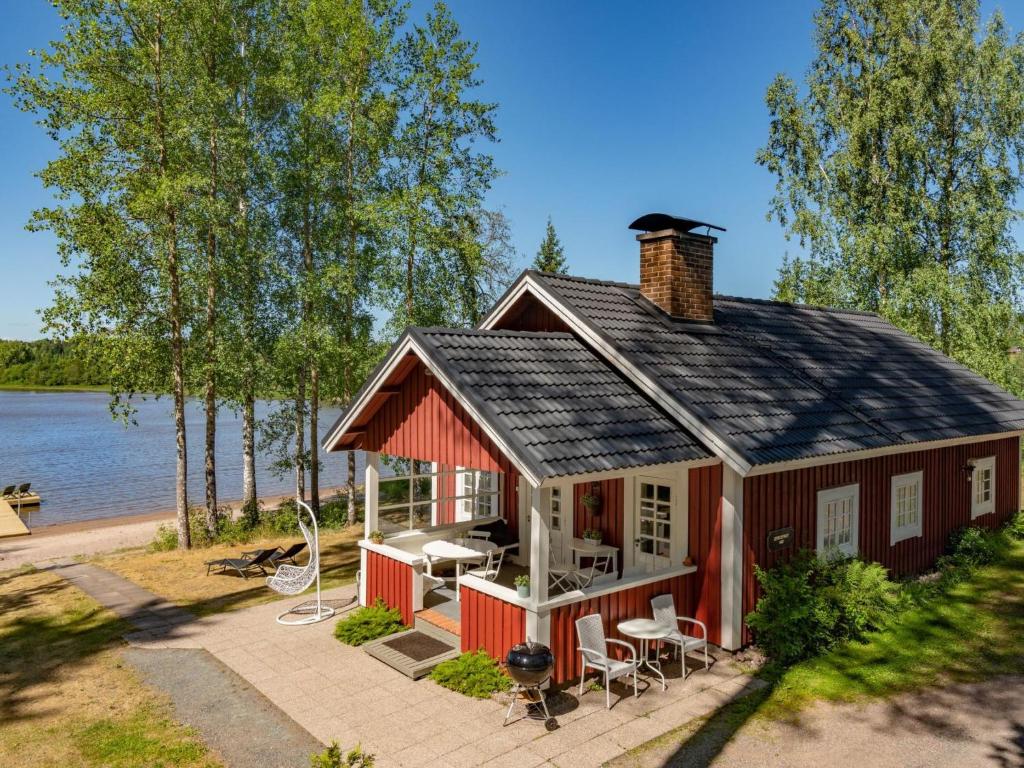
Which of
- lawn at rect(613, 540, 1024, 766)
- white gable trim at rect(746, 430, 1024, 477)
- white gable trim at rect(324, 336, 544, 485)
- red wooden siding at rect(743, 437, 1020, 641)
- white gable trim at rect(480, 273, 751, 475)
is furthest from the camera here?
red wooden siding at rect(743, 437, 1020, 641)

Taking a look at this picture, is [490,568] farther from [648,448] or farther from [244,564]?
[244,564]

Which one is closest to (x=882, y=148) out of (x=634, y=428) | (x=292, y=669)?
(x=634, y=428)

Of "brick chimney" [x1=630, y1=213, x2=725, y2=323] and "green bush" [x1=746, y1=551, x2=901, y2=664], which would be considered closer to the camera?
"green bush" [x1=746, y1=551, x2=901, y2=664]

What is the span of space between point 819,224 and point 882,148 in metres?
3.16

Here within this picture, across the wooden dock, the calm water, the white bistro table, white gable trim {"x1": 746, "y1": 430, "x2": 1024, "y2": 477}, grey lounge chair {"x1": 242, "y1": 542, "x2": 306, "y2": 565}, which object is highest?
white gable trim {"x1": 746, "y1": 430, "x2": 1024, "y2": 477}

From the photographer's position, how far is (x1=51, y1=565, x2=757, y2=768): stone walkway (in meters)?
6.48

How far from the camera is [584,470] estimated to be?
731 cm

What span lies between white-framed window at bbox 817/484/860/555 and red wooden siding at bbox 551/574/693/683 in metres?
2.49

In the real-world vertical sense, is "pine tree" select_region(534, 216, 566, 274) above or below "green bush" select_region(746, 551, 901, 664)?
above

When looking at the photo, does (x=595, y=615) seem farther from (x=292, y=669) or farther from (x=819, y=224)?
(x=819, y=224)

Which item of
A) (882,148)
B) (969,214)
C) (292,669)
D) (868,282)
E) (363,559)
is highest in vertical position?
(882,148)

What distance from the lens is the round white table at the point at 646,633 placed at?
7875mm

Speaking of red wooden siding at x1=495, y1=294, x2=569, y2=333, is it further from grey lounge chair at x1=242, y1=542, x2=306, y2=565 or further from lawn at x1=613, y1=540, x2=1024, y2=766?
grey lounge chair at x1=242, y1=542, x2=306, y2=565

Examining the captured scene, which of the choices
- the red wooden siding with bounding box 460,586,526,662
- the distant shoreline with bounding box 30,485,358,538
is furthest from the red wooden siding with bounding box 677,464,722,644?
the distant shoreline with bounding box 30,485,358,538
